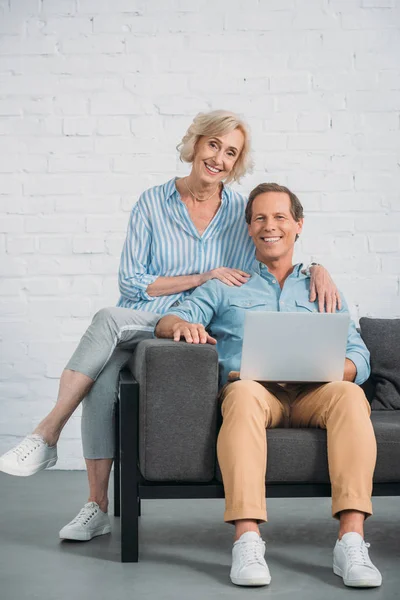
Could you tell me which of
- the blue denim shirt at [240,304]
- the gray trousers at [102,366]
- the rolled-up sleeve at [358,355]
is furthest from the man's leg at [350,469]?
the gray trousers at [102,366]

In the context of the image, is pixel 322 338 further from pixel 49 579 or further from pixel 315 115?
pixel 315 115

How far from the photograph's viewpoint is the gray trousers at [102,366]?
285 cm

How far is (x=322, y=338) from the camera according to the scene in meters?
2.52

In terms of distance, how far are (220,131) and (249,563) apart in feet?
5.21

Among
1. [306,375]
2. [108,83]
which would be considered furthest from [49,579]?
[108,83]

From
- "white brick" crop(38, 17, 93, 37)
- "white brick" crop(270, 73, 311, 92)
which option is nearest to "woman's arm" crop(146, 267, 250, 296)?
"white brick" crop(270, 73, 311, 92)

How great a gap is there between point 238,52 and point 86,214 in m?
1.08

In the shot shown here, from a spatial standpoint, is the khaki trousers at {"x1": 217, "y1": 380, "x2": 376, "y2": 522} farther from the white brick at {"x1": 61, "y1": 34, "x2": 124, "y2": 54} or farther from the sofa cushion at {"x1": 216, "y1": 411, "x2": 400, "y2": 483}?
the white brick at {"x1": 61, "y1": 34, "x2": 124, "y2": 54}

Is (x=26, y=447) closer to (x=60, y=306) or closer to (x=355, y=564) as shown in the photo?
(x=355, y=564)

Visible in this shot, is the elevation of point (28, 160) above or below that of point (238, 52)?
below

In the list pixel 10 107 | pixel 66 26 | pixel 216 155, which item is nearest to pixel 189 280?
pixel 216 155

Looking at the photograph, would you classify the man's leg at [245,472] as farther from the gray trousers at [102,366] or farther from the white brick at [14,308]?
the white brick at [14,308]

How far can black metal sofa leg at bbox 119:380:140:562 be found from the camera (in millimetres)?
2555

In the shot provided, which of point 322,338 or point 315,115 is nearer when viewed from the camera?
point 322,338
